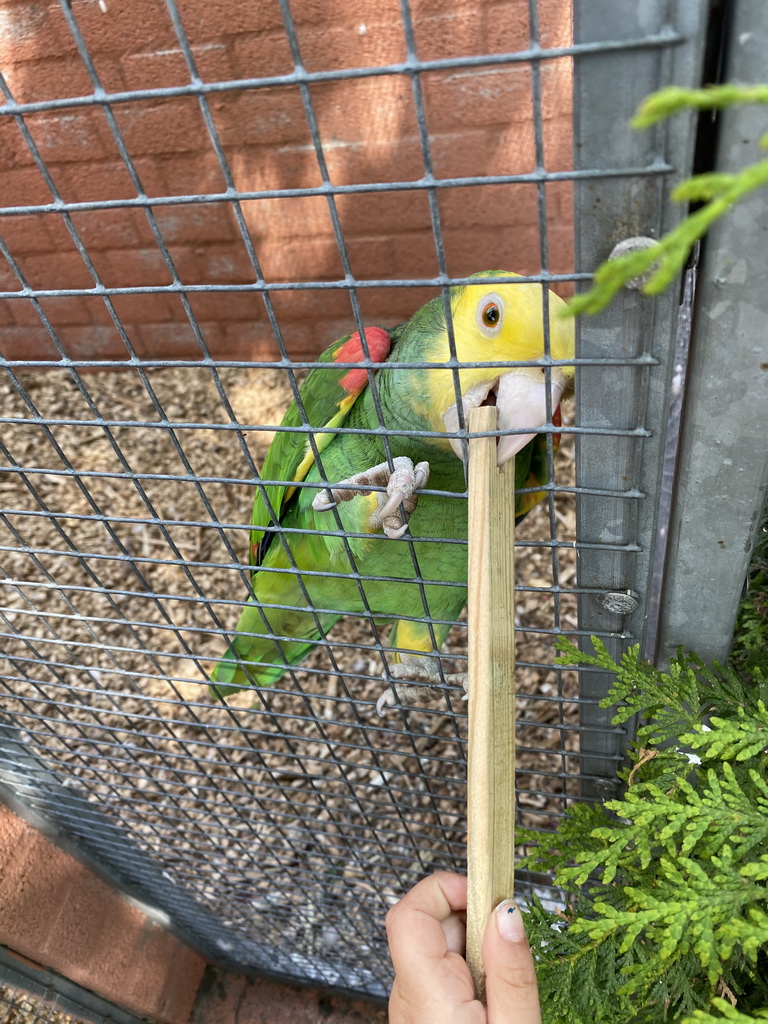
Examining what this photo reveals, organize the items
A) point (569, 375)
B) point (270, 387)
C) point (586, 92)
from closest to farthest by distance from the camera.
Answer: point (586, 92)
point (569, 375)
point (270, 387)

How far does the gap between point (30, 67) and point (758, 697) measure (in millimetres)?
1967

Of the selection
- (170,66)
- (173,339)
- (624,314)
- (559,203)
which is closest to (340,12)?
(170,66)

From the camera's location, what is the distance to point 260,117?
64.1 inches

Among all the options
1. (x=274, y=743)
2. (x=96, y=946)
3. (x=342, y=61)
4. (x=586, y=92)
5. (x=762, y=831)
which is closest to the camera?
(x=586, y=92)

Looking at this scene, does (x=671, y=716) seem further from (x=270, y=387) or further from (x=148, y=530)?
(x=270, y=387)

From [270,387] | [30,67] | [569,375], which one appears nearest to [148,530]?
[270,387]

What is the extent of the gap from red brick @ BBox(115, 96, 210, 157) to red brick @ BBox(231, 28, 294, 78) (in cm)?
15

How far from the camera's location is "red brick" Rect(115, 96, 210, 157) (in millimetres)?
1635

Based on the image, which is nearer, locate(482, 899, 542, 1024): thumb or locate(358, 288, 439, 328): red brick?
locate(482, 899, 542, 1024): thumb

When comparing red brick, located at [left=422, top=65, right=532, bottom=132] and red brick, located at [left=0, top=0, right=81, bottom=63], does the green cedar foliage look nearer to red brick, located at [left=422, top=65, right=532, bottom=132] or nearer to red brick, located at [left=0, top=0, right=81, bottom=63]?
red brick, located at [left=422, top=65, right=532, bottom=132]

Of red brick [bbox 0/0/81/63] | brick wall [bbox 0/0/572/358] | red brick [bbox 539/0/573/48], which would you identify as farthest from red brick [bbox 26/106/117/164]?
red brick [bbox 539/0/573/48]

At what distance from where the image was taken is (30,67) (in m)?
1.61

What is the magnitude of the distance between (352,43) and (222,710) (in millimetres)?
1434

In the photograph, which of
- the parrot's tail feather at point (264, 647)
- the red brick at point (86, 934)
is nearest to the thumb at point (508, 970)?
the parrot's tail feather at point (264, 647)
